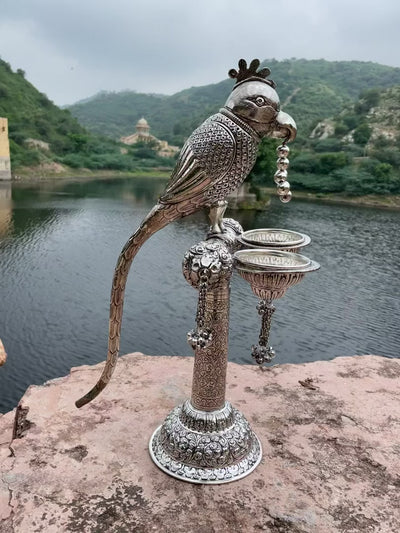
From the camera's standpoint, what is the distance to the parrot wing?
83.1 inches

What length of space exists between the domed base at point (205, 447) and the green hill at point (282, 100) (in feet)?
110

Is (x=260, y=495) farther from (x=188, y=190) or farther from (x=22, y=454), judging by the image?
(x=188, y=190)

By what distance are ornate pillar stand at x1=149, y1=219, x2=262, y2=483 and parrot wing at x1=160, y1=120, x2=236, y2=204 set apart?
0.29 meters

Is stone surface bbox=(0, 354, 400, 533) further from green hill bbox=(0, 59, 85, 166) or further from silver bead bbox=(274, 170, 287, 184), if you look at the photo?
green hill bbox=(0, 59, 85, 166)

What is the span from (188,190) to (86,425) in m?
1.62

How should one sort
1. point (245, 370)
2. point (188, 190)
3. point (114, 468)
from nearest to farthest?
point (188, 190)
point (114, 468)
point (245, 370)

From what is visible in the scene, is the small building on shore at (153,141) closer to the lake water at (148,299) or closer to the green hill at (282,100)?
the green hill at (282,100)

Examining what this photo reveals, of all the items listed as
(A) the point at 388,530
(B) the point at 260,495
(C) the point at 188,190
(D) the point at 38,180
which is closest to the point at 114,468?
(B) the point at 260,495

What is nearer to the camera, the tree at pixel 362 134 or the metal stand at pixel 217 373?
the metal stand at pixel 217 373

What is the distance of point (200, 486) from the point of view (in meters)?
2.27

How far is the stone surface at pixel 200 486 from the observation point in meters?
2.07

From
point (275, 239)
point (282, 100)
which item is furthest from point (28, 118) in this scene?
point (275, 239)

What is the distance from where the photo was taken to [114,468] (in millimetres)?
2369

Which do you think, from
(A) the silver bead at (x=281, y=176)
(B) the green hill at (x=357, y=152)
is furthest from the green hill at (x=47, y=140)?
(A) the silver bead at (x=281, y=176)
